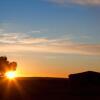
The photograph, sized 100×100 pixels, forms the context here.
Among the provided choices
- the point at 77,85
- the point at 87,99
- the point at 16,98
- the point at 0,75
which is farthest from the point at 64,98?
the point at 0,75

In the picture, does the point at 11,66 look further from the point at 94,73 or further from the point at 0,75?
the point at 94,73

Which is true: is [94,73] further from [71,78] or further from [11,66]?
[11,66]

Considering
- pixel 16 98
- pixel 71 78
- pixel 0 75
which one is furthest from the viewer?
pixel 0 75

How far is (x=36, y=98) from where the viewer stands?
55688mm

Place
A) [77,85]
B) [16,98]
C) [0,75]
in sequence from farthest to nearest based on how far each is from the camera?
1. [0,75]
2. [77,85]
3. [16,98]

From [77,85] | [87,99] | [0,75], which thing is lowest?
[87,99]

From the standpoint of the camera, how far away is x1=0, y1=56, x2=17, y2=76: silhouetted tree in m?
120

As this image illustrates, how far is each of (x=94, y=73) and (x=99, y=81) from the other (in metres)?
2.13

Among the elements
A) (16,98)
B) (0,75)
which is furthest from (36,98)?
(0,75)

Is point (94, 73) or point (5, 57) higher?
point (5, 57)

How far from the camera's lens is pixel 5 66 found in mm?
120750

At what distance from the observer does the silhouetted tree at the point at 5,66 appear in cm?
12038

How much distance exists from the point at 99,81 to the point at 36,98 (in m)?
29.3

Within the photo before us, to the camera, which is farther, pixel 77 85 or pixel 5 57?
pixel 5 57
